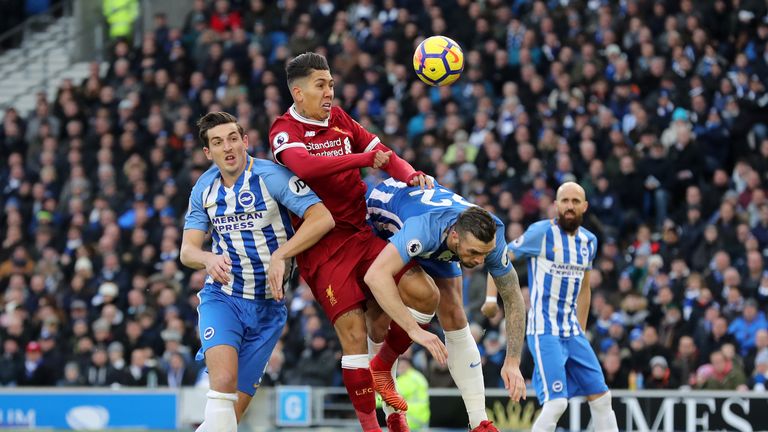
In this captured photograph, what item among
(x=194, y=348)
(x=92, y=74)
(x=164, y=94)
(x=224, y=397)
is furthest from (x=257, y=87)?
(x=224, y=397)

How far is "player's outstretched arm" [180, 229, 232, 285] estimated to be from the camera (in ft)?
27.3

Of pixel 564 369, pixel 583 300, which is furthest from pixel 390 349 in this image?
pixel 583 300

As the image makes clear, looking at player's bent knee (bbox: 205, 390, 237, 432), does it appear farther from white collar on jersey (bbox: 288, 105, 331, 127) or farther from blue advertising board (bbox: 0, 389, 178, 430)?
blue advertising board (bbox: 0, 389, 178, 430)

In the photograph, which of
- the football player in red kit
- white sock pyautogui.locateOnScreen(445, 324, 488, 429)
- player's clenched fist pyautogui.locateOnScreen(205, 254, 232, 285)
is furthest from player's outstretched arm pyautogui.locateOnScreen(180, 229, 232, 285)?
white sock pyautogui.locateOnScreen(445, 324, 488, 429)

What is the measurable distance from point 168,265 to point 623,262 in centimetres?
626

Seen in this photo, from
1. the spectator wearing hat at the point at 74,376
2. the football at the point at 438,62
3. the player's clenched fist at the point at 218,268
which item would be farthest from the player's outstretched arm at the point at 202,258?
the spectator wearing hat at the point at 74,376

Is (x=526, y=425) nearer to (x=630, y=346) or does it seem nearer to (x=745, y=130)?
(x=630, y=346)

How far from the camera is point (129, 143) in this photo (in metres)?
20.8

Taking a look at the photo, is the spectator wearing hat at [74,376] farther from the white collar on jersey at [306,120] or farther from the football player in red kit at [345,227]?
the white collar on jersey at [306,120]

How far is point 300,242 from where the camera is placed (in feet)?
27.4

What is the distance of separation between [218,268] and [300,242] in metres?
0.54

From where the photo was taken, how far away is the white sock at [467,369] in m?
8.84

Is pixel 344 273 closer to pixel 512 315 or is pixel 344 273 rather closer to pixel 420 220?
pixel 420 220

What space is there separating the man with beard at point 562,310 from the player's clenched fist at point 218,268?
3.42m
